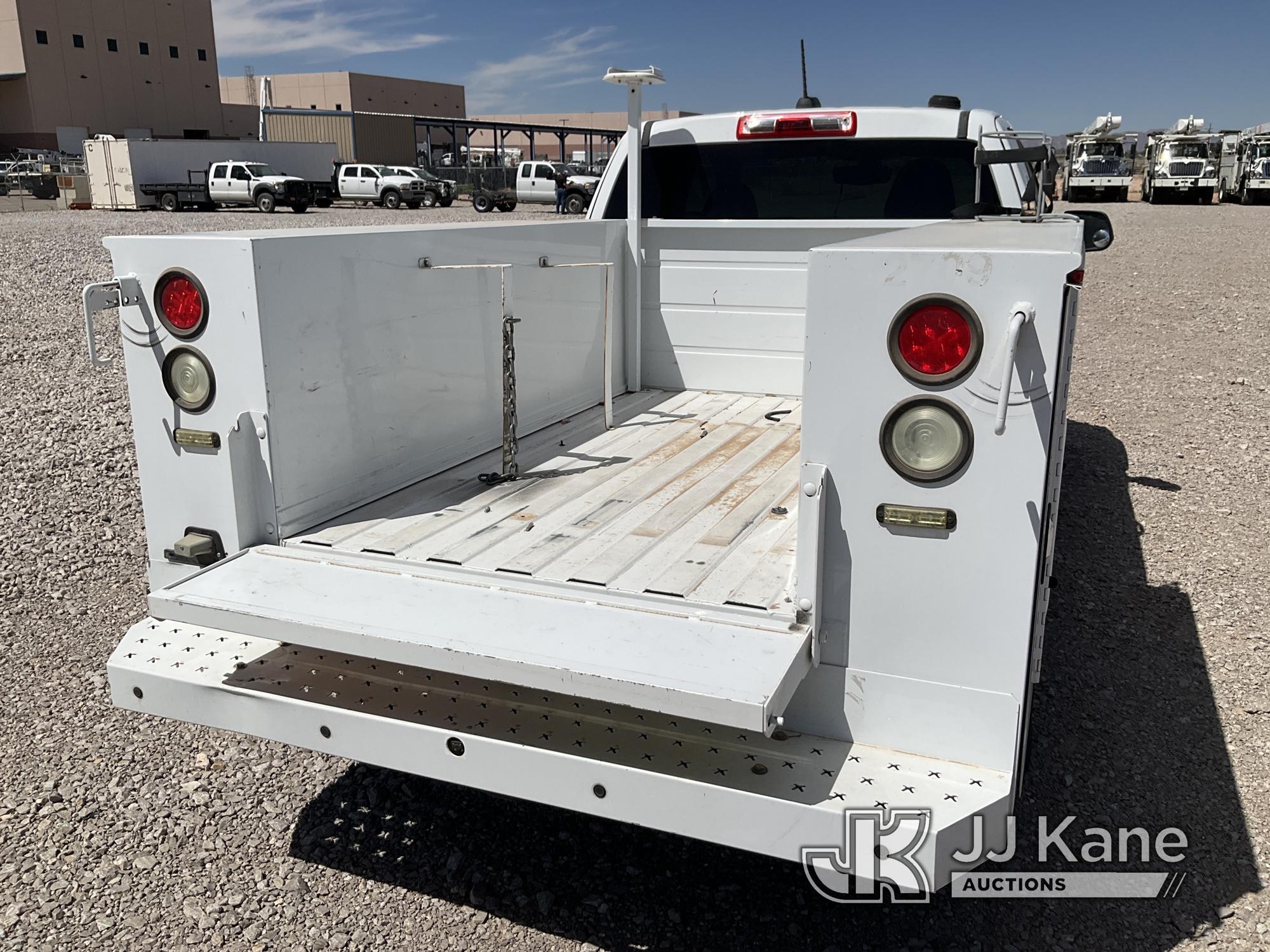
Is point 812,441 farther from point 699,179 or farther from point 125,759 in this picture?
point 699,179

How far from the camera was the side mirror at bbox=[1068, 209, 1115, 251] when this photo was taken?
345 centimetres

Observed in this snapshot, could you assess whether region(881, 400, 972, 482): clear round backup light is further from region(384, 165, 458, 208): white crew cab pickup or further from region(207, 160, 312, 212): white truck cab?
region(384, 165, 458, 208): white crew cab pickup

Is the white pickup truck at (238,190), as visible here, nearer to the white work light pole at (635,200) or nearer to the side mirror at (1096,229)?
the white work light pole at (635,200)

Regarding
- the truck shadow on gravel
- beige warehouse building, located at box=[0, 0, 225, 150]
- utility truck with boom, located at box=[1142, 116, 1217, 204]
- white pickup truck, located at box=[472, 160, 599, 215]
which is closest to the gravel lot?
the truck shadow on gravel

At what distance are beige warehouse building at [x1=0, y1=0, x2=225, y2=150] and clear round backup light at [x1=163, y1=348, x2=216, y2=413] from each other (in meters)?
64.2

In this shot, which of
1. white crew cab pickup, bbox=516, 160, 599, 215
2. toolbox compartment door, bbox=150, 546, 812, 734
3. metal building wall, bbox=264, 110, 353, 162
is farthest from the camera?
metal building wall, bbox=264, 110, 353, 162

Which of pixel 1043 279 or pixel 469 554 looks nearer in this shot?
pixel 1043 279

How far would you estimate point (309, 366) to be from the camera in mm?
3119

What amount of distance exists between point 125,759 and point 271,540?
134cm

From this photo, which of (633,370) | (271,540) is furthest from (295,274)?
(633,370)

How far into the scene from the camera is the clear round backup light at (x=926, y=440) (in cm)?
224

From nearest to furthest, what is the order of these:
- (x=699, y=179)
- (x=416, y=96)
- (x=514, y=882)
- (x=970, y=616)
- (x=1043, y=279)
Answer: (x=1043, y=279) < (x=970, y=616) < (x=514, y=882) < (x=699, y=179) < (x=416, y=96)

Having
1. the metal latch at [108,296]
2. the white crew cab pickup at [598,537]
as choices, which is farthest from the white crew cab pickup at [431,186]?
the metal latch at [108,296]

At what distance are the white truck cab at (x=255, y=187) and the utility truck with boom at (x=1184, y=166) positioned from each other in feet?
103
